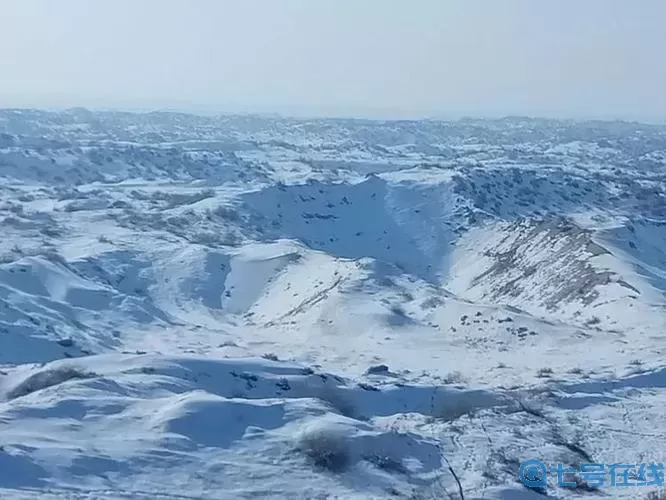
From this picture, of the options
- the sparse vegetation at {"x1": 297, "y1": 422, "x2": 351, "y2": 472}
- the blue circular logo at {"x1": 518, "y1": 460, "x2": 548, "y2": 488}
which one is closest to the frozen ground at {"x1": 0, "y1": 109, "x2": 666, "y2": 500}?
the sparse vegetation at {"x1": 297, "y1": 422, "x2": 351, "y2": 472}

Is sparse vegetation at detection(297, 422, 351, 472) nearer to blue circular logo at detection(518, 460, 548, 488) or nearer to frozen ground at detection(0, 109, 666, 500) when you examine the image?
frozen ground at detection(0, 109, 666, 500)

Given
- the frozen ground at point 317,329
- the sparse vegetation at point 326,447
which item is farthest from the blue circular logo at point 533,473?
the sparse vegetation at point 326,447

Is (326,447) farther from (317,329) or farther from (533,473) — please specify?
(317,329)

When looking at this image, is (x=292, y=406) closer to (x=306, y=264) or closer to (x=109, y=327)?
(x=109, y=327)

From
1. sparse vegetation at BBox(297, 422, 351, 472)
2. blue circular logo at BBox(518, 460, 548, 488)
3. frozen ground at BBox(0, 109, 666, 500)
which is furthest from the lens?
frozen ground at BBox(0, 109, 666, 500)

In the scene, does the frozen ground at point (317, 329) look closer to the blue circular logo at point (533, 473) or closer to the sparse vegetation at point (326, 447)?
the sparse vegetation at point (326, 447)

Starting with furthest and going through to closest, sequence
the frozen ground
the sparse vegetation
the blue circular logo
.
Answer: the frozen ground, the sparse vegetation, the blue circular logo

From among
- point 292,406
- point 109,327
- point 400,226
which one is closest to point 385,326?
point 109,327

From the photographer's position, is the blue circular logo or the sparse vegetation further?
the sparse vegetation

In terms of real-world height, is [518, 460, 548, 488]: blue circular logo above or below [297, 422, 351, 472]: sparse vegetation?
below
